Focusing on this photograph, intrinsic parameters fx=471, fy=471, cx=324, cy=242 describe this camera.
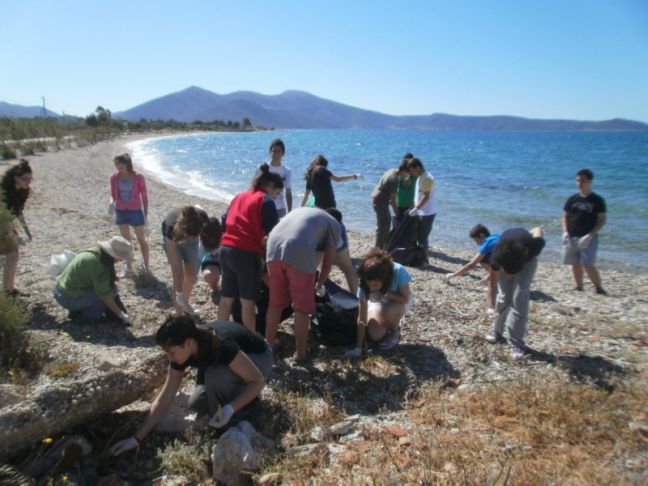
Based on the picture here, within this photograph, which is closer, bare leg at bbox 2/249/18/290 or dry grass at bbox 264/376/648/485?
dry grass at bbox 264/376/648/485

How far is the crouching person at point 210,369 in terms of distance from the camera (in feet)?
9.77

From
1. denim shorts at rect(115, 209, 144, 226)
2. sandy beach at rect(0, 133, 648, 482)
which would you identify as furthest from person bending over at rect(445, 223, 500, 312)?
denim shorts at rect(115, 209, 144, 226)

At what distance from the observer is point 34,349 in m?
4.21

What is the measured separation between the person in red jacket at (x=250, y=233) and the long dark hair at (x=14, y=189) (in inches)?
121

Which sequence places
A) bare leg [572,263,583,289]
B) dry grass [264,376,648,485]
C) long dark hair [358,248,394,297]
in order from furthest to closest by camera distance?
bare leg [572,263,583,289] → long dark hair [358,248,394,297] → dry grass [264,376,648,485]

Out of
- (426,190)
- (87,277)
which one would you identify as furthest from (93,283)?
(426,190)

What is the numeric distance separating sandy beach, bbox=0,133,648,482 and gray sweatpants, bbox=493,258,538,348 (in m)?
Answer: 0.24

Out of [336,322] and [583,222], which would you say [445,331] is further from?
[583,222]

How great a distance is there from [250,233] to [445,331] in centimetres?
252

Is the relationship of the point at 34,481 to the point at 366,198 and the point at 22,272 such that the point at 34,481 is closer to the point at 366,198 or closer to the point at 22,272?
the point at 22,272

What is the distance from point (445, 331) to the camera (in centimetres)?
529

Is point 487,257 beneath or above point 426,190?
beneath

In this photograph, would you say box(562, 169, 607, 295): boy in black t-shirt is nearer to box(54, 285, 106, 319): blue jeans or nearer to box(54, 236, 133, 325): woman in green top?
box(54, 236, 133, 325): woman in green top

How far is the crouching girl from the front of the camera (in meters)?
4.23
